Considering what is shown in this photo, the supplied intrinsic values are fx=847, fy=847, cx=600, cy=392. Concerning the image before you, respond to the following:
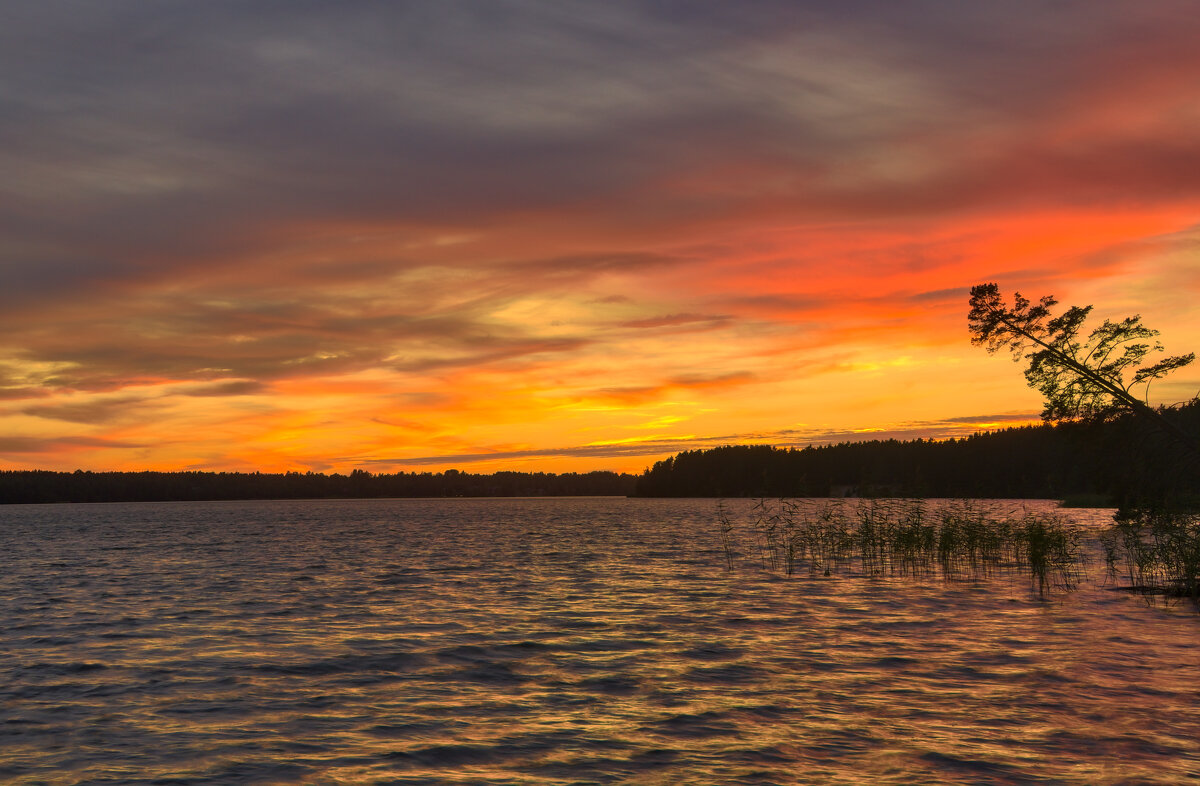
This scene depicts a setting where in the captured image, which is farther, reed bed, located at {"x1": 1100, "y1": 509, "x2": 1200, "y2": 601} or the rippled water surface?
reed bed, located at {"x1": 1100, "y1": 509, "x2": 1200, "y2": 601}

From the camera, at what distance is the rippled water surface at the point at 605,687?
42.2ft

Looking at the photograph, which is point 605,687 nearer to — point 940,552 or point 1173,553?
point 1173,553

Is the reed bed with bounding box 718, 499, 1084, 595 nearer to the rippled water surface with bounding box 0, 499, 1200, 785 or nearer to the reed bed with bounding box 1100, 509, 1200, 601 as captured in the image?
the reed bed with bounding box 1100, 509, 1200, 601

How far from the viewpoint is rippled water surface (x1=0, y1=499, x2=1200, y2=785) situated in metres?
12.9

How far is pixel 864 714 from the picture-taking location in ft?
51.1

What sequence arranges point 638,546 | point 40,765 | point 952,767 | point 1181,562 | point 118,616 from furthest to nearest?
point 638,546 → point 1181,562 → point 118,616 → point 40,765 → point 952,767

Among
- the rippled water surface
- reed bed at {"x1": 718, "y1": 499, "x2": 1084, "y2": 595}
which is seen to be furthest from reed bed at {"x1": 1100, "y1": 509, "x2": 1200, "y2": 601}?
reed bed at {"x1": 718, "y1": 499, "x2": 1084, "y2": 595}

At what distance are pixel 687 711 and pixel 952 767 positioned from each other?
5.05 metres

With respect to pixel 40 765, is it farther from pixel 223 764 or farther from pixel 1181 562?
pixel 1181 562

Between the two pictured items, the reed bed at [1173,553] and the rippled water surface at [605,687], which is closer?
the rippled water surface at [605,687]

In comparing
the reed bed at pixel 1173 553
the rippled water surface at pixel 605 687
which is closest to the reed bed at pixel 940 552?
the reed bed at pixel 1173 553

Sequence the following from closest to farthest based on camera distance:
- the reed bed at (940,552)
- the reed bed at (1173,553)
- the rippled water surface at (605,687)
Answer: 1. the rippled water surface at (605,687)
2. the reed bed at (1173,553)
3. the reed bed at (940,552)

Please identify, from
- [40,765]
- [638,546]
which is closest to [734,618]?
[40,765]

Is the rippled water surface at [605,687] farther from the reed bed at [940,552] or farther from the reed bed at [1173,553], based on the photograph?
the reed bed at [940,552]
